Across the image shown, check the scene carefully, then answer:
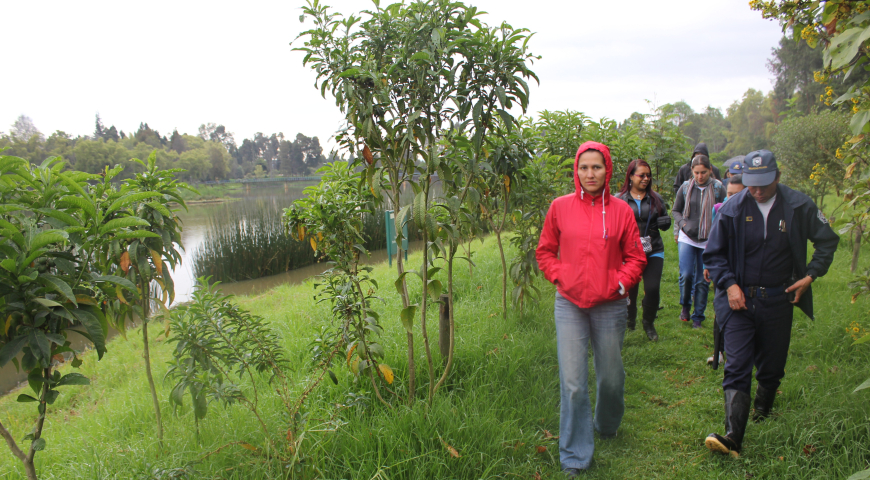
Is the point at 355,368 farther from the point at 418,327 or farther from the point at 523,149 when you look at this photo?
the point at 523,149

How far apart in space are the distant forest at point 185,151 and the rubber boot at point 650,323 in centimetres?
1963

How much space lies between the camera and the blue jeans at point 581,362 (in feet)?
8.00

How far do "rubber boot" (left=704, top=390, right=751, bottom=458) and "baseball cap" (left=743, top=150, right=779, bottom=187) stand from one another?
3.92 feet

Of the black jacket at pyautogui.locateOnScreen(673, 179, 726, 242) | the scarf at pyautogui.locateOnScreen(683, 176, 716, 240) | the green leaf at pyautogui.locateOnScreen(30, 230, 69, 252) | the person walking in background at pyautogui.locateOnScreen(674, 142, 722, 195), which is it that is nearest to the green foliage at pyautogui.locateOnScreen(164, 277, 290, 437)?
the green leaf at pyautogui.locateOnScreen(30, 230, 69, 252)

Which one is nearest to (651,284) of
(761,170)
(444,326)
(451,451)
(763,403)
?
(763,403)

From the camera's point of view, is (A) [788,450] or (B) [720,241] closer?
(A) [788,450]

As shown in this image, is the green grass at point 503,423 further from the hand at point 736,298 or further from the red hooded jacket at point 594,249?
the red hooded jacket at point 594,249

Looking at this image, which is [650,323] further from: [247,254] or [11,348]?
[247,254]

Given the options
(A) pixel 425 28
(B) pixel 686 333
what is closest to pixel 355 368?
(A) pixel 425 28

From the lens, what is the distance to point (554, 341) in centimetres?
387

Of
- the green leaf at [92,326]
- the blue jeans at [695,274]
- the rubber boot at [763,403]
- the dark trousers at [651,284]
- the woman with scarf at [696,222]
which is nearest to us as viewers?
the green leaf at [92,326]

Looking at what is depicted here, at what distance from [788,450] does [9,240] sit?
3.73 meters

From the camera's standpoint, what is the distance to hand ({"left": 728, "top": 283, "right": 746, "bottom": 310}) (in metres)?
2.57

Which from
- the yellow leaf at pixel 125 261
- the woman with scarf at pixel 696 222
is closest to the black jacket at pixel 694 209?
the woman with scarf at pixel 696 222
